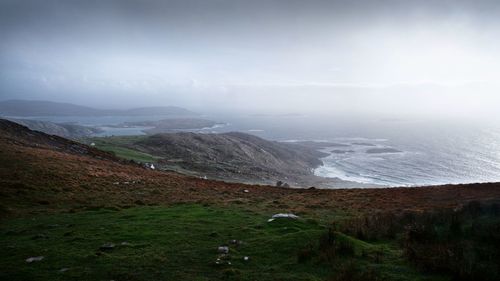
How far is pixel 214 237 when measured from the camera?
16594mm

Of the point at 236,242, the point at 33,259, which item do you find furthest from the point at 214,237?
the point at 33,259

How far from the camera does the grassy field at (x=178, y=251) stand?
11664 millimetres

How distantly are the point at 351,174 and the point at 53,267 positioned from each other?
13522cm

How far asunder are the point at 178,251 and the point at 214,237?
2694 mm

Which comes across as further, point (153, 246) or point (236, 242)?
point (236, 242)

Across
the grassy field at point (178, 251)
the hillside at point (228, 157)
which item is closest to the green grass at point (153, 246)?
the grassy field at point (178, 251)

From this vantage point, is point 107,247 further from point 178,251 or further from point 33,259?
point 178,251

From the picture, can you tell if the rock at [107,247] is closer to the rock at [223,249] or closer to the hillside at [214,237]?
the hillside at [214,237]

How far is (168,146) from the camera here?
125000 millimetres

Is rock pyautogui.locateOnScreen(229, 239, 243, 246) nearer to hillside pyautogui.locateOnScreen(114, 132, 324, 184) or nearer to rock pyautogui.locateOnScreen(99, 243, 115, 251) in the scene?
rock pyautogui.locateOnScreen(99, 243, 115, 251)

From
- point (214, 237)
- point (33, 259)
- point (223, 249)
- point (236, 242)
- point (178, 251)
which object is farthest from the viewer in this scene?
point (214, 237)

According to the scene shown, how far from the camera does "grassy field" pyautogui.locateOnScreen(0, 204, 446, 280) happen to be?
38.3 feet

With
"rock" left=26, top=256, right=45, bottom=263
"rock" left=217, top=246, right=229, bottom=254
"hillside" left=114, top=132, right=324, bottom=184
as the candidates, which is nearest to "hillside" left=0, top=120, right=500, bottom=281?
"rock" left=26, top=256, right=45, bottom=263

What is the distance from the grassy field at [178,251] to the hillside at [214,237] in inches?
1.7
